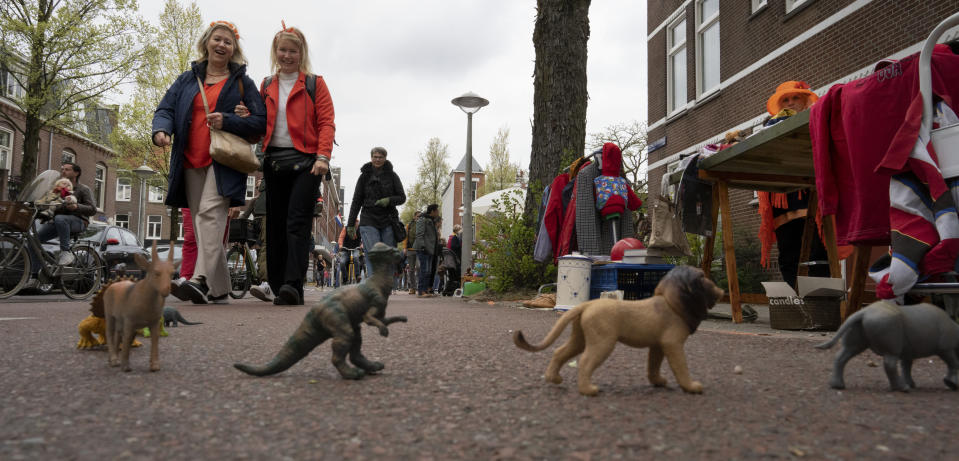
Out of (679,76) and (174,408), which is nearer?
(174,408)

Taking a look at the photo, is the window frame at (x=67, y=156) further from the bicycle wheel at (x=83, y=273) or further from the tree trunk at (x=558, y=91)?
the tree trunk at (x=558, y=91)

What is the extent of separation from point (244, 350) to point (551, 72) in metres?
6.15

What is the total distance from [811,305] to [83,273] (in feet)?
25.9

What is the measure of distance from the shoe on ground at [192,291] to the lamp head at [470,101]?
28.6 ft

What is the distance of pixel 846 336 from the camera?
6.00ft

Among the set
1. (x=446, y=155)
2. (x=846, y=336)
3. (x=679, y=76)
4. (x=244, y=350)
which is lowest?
(x=244, y=350)

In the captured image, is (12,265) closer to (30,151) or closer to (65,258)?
(65,258)

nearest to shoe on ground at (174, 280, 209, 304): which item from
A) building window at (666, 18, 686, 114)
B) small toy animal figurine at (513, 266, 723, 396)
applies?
small toy animal figurine at (513, 266, 723, 396)

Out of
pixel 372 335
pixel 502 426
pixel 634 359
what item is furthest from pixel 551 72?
pixel 502 426

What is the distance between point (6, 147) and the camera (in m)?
27.3

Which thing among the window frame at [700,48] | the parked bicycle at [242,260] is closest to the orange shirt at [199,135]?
the parked bicycle at [242,260]

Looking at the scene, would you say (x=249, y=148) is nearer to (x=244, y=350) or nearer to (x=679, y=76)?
(x=244, y=350)

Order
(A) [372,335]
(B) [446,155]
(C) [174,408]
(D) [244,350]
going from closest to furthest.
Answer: (C) [174,408], (D) [244,350], (A) [372,335], (B) [446,155]

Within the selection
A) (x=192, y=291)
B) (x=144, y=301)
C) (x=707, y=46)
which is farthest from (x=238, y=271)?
(x=707, y=46)
